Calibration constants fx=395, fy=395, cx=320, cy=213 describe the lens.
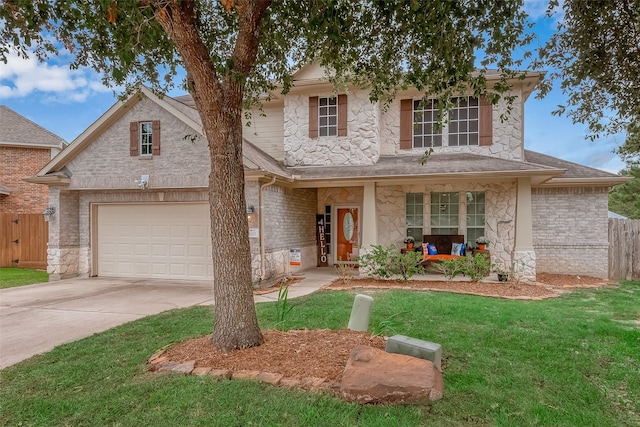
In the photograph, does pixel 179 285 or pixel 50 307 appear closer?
pixel 50 307

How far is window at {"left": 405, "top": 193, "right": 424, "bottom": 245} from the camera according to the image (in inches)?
472

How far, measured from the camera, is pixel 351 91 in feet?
39.2

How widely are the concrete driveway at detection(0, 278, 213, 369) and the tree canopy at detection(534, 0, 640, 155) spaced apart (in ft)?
23.7

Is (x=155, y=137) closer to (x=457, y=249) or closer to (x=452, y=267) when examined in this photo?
(x=452, y=267)

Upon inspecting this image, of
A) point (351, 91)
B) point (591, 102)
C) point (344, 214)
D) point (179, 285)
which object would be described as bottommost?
point (179, 285)

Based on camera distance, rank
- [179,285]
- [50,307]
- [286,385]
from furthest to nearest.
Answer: [179,285]
[50,307]
[286,385]

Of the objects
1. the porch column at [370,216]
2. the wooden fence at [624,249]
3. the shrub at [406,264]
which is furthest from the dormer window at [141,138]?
the wooden fence at [624,249]

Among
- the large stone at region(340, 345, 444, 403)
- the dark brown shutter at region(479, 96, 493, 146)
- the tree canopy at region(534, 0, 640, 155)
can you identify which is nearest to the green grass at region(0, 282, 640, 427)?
the large stone at region(340, 345, 444, 403)

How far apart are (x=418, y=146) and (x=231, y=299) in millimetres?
9216

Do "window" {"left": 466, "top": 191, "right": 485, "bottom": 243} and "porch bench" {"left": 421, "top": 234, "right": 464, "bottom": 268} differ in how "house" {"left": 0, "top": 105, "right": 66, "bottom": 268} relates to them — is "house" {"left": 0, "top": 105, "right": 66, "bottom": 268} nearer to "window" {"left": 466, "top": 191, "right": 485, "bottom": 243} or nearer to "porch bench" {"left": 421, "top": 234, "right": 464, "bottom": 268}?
"porch bench" {"left": 421, "top": 234, "right": 464, "bottom": 268}

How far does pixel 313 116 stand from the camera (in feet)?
40.4

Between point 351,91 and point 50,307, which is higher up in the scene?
point 351,91

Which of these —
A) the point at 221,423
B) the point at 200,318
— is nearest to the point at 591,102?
the point at 221,423

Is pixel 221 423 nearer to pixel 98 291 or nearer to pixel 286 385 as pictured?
pixel 286 385
